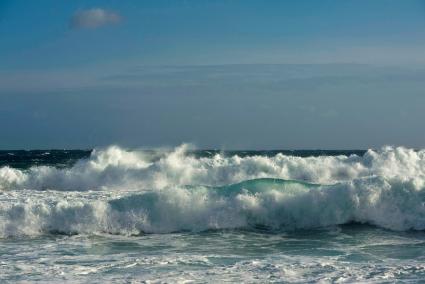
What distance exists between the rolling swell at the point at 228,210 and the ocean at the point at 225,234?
3cm

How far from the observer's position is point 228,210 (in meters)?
16.9

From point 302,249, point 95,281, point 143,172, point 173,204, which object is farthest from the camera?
point 143,172

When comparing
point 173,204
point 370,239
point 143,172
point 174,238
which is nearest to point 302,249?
point 370,239

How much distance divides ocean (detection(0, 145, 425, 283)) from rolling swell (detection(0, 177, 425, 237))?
28 millimetres

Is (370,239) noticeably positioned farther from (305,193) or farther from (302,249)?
(305,193)

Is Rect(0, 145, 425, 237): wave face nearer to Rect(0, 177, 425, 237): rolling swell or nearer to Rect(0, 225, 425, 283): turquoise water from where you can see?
Rect(0, 177, 425, 237): rolling swell

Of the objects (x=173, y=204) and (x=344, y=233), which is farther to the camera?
(x=173, y=204)

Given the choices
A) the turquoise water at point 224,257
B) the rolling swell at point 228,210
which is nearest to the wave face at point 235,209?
the rolling swell at point 228,210

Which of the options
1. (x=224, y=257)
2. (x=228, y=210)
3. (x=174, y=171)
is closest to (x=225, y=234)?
(x=228, y=210)

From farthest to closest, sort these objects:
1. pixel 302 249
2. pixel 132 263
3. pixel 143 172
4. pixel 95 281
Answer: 1. pixel 143 172
2. pixel 302 249
3. pixel 132 263
4. pixel 95 281

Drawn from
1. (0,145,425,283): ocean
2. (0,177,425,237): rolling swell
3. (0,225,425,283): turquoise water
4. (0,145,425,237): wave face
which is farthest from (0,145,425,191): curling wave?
(0,225,425,283): turquoise water

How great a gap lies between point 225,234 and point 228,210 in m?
1.57

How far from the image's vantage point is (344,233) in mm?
15555

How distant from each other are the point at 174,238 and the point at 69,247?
2.65 m
